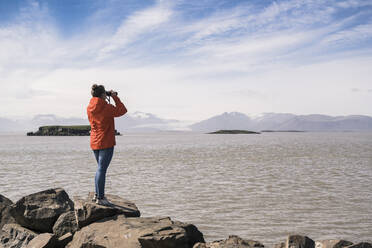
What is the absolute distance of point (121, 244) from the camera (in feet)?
26.7

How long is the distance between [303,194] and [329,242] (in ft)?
33.0

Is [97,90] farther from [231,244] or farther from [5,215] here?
[5,215]

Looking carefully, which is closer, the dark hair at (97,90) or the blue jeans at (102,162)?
the blue jeans at (102,162)

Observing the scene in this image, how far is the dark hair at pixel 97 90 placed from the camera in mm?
9266

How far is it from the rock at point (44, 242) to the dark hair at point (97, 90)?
149 inches

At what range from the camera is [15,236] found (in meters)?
9.92

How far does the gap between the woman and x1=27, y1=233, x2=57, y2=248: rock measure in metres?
1.75

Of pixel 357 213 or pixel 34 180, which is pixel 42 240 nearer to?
pixel 357 213

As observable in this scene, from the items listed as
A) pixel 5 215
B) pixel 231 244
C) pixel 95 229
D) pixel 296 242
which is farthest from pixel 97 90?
pixel 296 242

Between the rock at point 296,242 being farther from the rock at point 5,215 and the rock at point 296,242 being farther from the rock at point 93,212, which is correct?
the rock at point 5,215

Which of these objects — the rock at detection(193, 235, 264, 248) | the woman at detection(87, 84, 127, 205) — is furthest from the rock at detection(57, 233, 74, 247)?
the rock at detection(193, 235, 264, 248)

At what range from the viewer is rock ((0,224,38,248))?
31.8ft

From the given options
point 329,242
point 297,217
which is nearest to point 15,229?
point 329,242

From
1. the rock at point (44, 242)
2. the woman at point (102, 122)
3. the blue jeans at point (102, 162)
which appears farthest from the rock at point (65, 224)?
the woman at point (102, 122)
